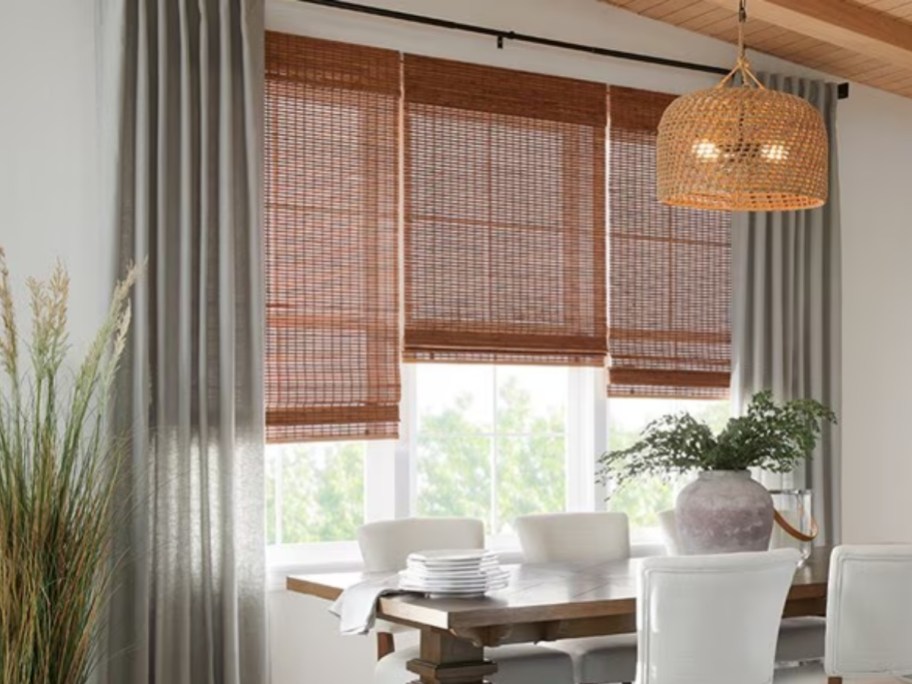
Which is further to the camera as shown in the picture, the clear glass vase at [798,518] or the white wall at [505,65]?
the white wall at [505,65]

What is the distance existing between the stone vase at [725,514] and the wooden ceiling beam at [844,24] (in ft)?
6.65

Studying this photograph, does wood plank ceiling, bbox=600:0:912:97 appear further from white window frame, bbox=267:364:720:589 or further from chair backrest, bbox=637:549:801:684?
chair backrest, bbox=637:549:801:684

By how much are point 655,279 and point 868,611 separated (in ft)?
7.82

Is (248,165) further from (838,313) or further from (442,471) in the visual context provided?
(838,313)

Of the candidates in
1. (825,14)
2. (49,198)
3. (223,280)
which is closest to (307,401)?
(223,280)

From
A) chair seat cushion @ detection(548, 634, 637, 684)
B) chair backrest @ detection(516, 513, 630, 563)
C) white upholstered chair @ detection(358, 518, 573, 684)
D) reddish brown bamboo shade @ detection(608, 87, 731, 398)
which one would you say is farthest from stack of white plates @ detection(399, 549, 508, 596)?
reddish brown bamboo shade @ detection(608, 87, 731, 398)

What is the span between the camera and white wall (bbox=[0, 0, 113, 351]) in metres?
5.00

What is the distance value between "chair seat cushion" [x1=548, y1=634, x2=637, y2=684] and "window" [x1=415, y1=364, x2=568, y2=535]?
1321mm

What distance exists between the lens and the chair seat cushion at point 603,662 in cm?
477

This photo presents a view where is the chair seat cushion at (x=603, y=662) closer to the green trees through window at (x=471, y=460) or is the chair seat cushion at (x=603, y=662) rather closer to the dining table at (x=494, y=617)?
the dining table at (x=494, y=617)

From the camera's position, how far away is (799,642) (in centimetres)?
511

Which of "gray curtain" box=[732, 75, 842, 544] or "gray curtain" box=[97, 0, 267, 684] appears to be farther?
"gray curtain" box=[732, 75, 842, 544]

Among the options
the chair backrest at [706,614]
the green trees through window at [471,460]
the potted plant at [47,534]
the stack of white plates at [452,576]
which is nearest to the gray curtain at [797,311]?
the green trees through window at [471,460]

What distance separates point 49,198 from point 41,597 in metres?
1.54
